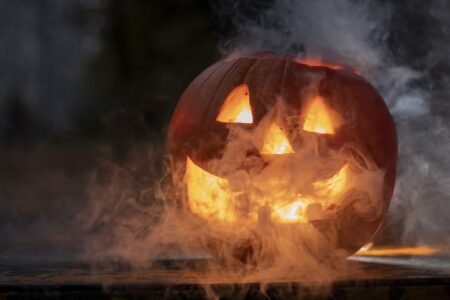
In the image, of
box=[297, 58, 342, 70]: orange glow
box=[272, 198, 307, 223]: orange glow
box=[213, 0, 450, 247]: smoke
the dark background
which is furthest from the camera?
the dark background

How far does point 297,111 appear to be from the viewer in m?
1.98

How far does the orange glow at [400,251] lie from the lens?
2326 millimetres

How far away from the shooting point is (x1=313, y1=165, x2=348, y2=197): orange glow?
6.46ft

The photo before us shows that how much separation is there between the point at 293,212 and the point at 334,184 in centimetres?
13

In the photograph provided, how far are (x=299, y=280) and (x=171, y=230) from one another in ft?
1.63

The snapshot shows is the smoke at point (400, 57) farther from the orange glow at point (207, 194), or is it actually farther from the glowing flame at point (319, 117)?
the orange glow at point (207, 194)

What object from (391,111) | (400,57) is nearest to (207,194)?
(391,111)

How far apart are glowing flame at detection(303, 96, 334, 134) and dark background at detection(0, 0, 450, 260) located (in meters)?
1.80

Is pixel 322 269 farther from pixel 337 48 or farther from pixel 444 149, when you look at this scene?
pixel 444 149

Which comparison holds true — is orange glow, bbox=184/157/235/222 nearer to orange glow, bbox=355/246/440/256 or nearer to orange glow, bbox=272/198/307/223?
orange glow, bbox=272/198/307/223

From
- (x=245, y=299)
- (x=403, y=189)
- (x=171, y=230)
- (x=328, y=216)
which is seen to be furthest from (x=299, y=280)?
(x=403, y=189)

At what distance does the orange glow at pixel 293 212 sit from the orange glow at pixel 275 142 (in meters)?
0.13

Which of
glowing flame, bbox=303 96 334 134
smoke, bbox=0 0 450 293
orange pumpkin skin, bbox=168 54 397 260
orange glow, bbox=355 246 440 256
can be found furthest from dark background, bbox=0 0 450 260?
glowing flame, bbox=303 96 334 134

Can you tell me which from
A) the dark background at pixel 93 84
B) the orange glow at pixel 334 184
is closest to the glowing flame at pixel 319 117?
the orange glow at pixel 334 184
